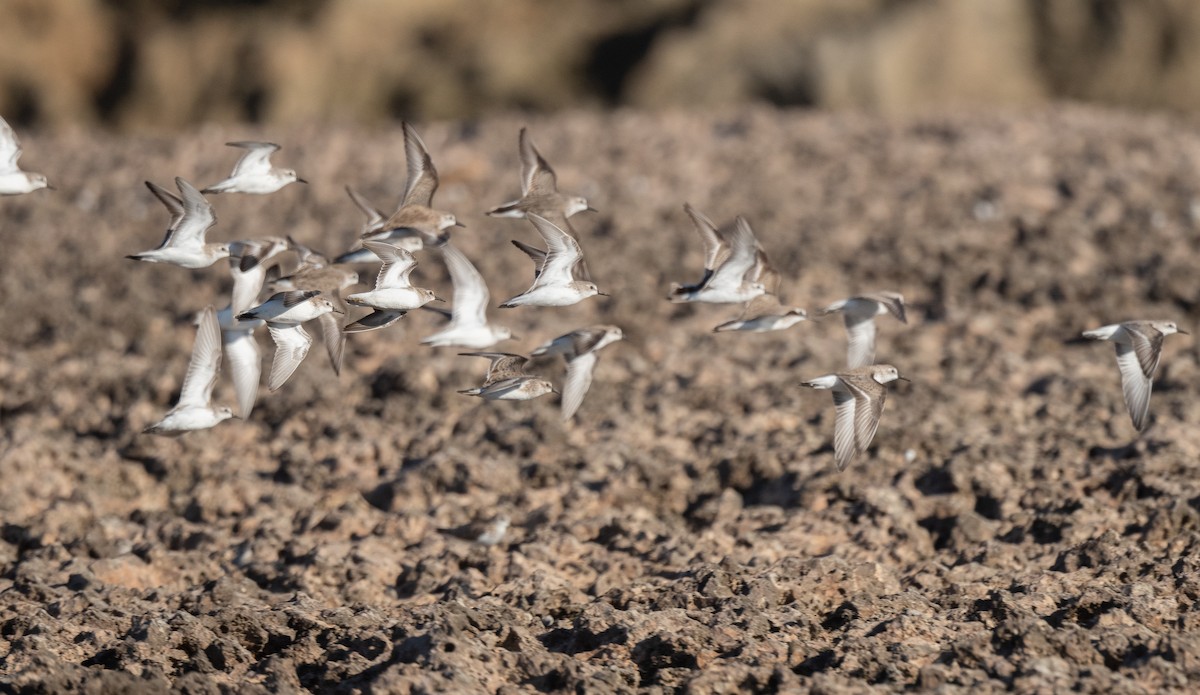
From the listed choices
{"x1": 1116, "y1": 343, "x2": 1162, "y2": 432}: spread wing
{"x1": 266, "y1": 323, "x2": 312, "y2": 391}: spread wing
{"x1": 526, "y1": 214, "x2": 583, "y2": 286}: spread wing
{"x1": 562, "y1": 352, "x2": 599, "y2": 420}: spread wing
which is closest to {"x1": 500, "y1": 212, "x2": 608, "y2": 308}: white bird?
{"x1": 526, "y1": 214, "x2": 583, "y2": 286}: spread wing

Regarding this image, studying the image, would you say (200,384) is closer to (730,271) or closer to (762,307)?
(730,271)

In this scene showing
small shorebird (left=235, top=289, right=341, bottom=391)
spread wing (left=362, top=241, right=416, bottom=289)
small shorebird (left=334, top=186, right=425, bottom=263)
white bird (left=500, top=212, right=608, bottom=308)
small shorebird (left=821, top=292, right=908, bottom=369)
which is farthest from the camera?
small shorebird (left=821, top=292, right=908, bottom=369)

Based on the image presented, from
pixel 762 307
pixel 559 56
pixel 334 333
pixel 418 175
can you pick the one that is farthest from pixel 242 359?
pixel 559 56

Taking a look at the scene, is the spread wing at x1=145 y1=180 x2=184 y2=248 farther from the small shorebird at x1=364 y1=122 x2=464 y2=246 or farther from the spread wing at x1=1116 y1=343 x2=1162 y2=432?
the spread wing at x1=1116 y1=343 x2=1162 y2=432

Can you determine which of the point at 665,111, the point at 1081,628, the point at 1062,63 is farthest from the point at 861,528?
the point at 1062,63

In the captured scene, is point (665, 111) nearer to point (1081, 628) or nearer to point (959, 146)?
point (959, 146)

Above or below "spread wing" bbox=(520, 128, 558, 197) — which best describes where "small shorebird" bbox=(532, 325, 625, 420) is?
below

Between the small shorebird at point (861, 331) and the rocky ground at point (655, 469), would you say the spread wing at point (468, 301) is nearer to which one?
the rocky ground at point (655, 469)

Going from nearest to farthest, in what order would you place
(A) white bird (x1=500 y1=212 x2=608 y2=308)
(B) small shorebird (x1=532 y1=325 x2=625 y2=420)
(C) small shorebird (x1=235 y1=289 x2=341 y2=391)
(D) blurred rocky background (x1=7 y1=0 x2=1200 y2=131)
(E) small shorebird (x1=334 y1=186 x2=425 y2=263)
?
(C) small shorebird (x1=235 y1=289 x2=341 y2=391), (A) white bird (x1=500 y1=212 x2=608 y2=308), (E) small shorebird (x1=334 y1=186 x2=425 y2=263), (B) small shorebird (x1=532 y1=325 x2=625 y2=420), (D) blurred rocky background (x1=7 y1=0 x2=1200 y2=131)
